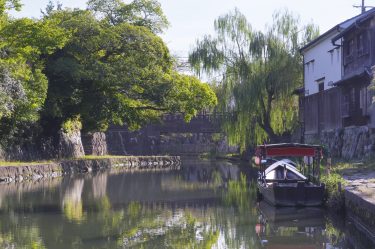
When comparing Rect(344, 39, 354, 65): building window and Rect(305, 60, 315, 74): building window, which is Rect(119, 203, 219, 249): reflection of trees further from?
Rect(305, 60, 315, 74): building window

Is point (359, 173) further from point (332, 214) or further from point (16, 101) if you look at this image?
point (16, 101)

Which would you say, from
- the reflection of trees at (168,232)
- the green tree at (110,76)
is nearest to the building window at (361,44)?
the green tree at (110,76)

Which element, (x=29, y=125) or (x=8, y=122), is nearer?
(x=8, y=122)

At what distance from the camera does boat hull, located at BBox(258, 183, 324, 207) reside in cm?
2020

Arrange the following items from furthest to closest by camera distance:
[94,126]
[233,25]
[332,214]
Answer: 1. [94,126]
2. [233,25]
3. [332,214]

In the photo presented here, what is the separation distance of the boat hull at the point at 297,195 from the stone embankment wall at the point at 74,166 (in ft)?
53.0

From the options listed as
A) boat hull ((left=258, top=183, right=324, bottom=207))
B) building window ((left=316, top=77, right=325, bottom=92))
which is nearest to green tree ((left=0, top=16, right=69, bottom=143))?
boat hull ((left=258, top=183, right=324, bottom=207))

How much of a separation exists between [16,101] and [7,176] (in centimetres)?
489

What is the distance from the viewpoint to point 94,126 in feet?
156

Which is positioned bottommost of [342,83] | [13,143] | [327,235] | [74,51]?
[327,235]

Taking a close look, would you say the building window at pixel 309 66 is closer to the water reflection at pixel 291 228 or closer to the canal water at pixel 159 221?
the canal water at pixel 159 221

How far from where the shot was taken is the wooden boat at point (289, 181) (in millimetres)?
20250

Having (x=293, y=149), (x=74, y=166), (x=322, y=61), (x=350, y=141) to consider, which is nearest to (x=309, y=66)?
(x=322, y=61)

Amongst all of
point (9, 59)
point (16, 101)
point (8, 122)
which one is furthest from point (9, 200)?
point (8, 122)
